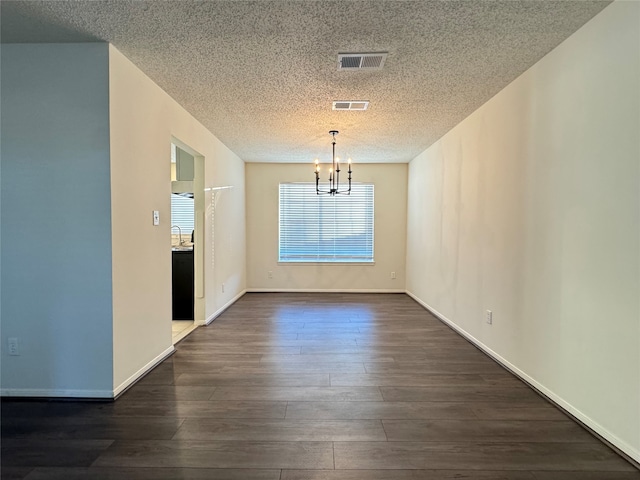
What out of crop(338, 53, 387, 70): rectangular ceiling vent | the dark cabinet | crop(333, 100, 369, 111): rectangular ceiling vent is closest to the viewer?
crop(338, 53, 387, 70): rectangular ceiling vent

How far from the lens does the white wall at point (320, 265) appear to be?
6711mm

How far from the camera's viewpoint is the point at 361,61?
260cm

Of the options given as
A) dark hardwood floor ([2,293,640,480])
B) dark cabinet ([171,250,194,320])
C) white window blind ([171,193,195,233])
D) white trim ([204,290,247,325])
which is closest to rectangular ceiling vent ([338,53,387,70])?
dark hardwood floor ([2,293,640,480])

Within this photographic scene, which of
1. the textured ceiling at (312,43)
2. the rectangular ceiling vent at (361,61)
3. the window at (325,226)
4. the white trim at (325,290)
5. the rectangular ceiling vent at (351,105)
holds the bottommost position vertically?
the white trim at (325,290)

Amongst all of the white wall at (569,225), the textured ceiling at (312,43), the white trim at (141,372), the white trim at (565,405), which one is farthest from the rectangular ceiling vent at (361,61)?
the white trim at (141,372)

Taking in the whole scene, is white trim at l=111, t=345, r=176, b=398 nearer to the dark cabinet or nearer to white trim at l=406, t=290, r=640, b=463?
the dark cabinet

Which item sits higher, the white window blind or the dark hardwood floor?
the white window blind

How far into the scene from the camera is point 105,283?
7.95ft

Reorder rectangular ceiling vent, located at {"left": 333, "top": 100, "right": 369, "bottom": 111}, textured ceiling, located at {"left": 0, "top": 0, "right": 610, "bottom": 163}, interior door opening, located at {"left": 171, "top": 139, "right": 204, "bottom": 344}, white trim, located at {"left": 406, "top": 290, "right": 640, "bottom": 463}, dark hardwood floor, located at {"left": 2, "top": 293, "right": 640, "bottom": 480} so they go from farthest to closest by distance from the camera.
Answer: interior door opening, located at {"left": 171, "top": 139, "right": 204, "bottom": 344}, rectangular ceiling vent, located at {"left": 333, "top": 100, "right": 369, "bottom": 111}, textured ceiling, located at {"left": 0, "top": 0, "right": 610, "bottom": 163}, white trim, located at {"left": 406, "top": 290, "right": 640, "bottom": 463}, dark hardwood floor, located at {"left": 2, "top": 293, "right": 640, "bottom": 480}

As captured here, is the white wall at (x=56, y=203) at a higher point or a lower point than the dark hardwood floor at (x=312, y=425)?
higher

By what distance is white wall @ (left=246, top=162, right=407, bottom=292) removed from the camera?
6.71 meters

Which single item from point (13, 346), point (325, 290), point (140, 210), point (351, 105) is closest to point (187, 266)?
point (140, 210)

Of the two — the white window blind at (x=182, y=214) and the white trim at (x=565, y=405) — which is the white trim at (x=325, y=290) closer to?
the white window blind at (x=182, y=214)

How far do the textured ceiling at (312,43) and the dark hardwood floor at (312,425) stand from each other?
8.23ft
